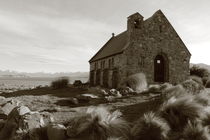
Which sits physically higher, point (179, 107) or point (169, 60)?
point (169, 60)

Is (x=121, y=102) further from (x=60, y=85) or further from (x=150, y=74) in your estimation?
(x=60, y=85)

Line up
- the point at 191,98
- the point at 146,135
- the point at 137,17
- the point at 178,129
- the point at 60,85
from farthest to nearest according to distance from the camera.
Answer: the point at 60,85 < the point at 137,17 < the point at 191,98 < the point at 178,129 < the point at 146,135

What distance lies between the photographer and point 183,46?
25.6 m

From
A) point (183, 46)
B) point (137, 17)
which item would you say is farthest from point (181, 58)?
point (137, 17)

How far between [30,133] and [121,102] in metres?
6.07

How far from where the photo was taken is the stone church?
2316 centimetres

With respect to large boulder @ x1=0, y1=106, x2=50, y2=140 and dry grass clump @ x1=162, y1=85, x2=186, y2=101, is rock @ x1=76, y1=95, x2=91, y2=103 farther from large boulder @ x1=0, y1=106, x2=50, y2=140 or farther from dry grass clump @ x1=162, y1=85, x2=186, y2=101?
dry grass clump @ x1=162, y1=85, x2=186, y2=101

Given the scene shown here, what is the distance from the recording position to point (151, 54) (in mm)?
24000

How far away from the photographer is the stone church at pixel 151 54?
23.2 m

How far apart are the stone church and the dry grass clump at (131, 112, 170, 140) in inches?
562

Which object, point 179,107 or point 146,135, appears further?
point 179,107

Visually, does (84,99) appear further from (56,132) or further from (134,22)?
(134,22)

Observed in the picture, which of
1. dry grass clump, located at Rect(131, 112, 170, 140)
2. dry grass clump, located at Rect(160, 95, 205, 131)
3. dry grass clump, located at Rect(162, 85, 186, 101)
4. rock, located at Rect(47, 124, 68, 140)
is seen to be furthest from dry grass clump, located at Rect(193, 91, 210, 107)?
rock, located at Rect(47, 124, 68, 140)

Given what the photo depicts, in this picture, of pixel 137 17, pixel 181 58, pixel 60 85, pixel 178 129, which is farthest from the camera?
pixel 60 85
